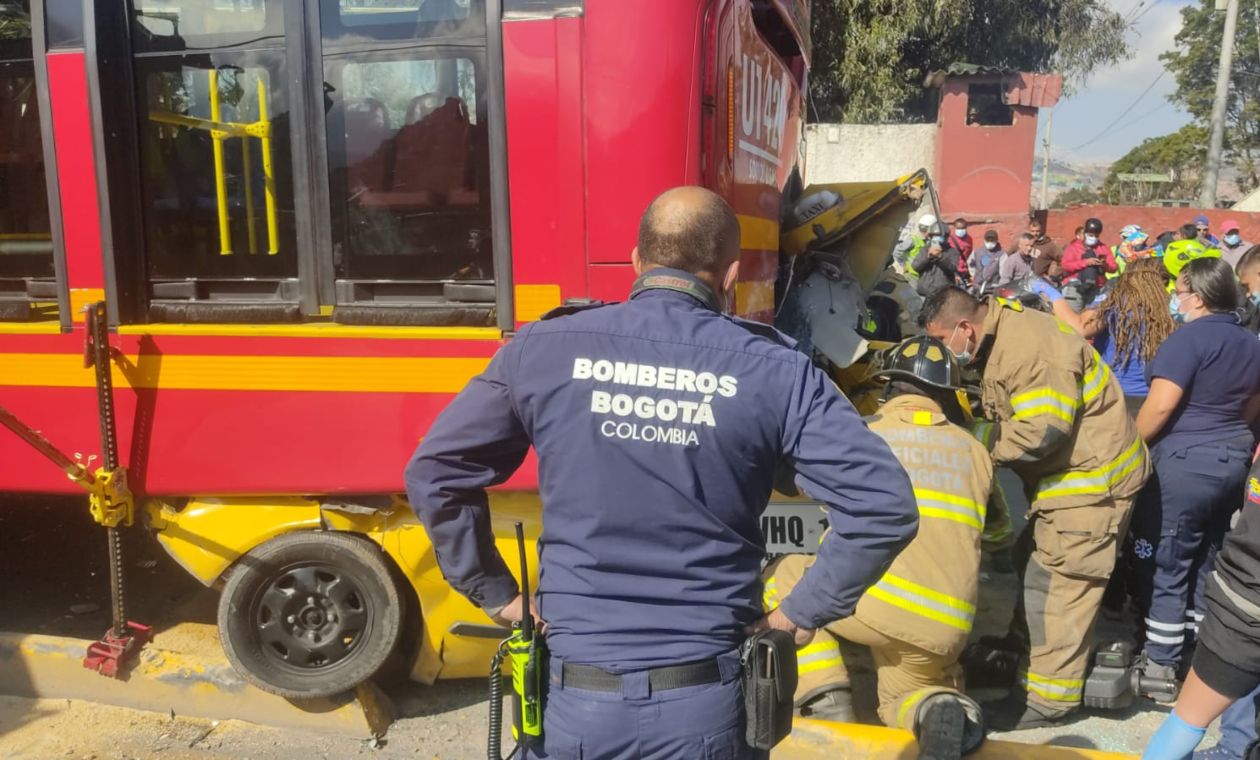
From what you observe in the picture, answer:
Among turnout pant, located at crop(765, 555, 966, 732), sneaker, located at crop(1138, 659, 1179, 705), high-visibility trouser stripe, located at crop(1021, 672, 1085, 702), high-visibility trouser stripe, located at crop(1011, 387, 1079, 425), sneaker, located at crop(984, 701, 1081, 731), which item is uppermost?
high-visibility trouser stripe, located at crop(1011, 387, 1079, 425)

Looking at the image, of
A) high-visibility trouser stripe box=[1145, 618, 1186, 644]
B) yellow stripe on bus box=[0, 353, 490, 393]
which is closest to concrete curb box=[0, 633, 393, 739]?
yellow stripe on bus box=[0, 353, 490, 393]

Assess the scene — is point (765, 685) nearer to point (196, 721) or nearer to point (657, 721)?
point (657, 721)

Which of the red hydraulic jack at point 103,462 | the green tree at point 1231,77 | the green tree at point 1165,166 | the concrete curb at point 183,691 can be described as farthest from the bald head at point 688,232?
the green tree at point 1231,77

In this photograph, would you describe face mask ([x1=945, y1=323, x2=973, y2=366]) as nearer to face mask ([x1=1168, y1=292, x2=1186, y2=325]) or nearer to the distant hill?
face mask ([x1=1168, y1=292, x2=1186, y2=325])

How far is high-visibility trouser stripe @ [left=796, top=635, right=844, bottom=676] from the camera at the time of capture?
3.29 m

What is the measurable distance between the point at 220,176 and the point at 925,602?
266cm

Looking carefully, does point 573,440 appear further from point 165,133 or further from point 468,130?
point 165,133

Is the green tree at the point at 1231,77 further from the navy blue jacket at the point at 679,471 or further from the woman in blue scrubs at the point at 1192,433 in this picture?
the navy blue jacket at the point at 679,471

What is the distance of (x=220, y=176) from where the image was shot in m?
3.22

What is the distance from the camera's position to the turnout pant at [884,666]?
10.3 ft

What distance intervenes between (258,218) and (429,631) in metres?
1.53

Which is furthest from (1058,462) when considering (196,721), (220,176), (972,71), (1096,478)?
(972,71)

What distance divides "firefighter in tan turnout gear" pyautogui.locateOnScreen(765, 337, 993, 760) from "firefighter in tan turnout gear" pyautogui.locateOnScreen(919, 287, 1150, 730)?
33 centimetres

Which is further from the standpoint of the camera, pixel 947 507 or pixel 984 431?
pixel 984 431
